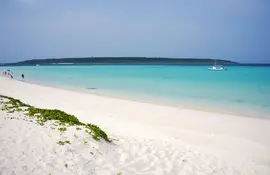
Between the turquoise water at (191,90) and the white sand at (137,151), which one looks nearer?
the white sand at (137,151)

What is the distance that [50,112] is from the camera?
9.25 m

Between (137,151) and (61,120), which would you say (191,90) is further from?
(137,151)

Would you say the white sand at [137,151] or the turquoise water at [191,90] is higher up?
the white sand at [137,151]

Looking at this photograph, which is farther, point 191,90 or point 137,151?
point 191,90

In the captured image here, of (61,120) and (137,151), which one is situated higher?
(61,120)

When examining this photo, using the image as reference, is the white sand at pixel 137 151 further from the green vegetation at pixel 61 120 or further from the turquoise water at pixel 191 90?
the turquoise water at pixel 191 90

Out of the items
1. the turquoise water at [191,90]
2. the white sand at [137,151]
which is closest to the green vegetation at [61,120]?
the white sand at [137,151]

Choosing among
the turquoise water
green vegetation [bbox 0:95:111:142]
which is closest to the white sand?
green vegetation [bbox 0:95:111:142]

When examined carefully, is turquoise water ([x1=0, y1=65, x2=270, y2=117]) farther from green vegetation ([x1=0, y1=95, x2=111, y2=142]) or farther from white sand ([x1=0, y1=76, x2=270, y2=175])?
green vegetation ([x1=0, y1=95, x2=111, y2=142])

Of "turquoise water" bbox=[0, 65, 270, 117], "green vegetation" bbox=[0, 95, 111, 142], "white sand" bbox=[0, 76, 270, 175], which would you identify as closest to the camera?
"white sand" bbox=[0, 76, 270, 175]

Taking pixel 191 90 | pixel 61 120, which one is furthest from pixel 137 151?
pixel 191 90

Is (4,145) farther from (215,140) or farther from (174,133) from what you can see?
(215,140)

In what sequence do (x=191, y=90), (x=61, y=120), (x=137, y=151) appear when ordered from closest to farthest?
(x=137, y=151), (x=61, y=120), (x=191, y=90)

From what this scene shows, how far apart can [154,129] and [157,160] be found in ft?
13.7
